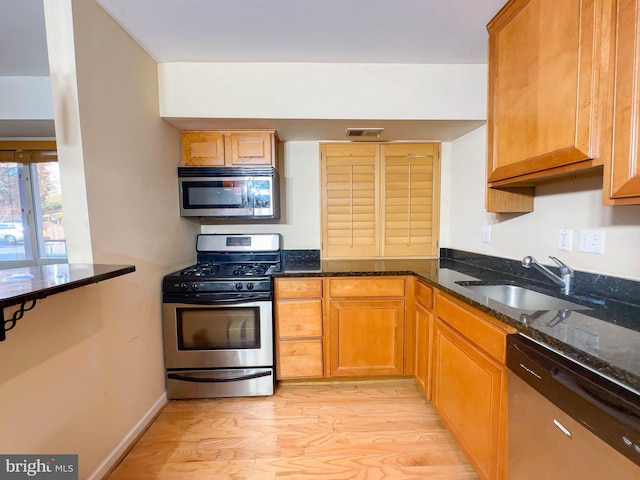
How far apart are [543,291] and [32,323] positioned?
2342 mm

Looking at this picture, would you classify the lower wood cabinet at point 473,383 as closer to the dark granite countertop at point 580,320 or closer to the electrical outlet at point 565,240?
the dark granite countertop at point 580,320

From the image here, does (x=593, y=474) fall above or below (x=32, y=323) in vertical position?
below

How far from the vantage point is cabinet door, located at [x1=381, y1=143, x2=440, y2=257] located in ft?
8.29

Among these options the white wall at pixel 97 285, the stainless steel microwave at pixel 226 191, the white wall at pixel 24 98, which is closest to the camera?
the white wall at pixel 97 285

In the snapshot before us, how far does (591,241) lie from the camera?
1299 mm

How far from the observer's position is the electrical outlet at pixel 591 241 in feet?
4.13

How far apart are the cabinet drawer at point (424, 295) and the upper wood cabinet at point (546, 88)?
755mm

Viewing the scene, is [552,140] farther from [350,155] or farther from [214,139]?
[214,139]

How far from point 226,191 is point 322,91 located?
1063 millimetres

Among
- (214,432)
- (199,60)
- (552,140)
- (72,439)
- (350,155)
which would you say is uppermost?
(199,60)

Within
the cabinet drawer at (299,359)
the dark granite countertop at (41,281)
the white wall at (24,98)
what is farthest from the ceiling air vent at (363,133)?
the white wall at (24,98)

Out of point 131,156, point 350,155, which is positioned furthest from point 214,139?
point 350,155

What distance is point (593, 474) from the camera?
2.37 ft

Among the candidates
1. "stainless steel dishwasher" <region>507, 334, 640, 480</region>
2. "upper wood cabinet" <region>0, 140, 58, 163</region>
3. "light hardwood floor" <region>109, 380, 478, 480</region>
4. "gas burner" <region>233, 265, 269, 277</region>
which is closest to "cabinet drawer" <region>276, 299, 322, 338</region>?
"gas burner" <region>233, 265, 269, 277</region>
